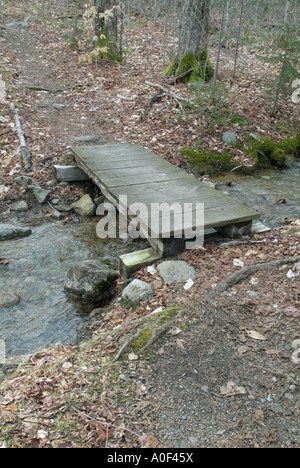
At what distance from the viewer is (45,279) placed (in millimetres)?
4434

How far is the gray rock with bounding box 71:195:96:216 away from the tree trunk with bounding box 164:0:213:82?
16.3ft

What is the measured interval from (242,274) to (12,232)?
3309 millimetres

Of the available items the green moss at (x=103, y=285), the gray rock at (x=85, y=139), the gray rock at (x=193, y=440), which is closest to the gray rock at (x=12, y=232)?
the green moss at (x=103, y=285)

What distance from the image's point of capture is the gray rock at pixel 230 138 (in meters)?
7.53

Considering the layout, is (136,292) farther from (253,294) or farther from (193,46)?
(193,46)

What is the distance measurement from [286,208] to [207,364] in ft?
12.3

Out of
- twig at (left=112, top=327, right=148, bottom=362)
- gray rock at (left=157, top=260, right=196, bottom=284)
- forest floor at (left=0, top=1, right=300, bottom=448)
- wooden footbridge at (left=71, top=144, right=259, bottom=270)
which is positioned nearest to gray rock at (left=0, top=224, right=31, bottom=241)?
forest floor at (left=0, top=1, right=300, bottom=448)

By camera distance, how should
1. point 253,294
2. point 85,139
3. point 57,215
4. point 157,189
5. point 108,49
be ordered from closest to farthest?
point 253,294
point 157,189
point 57,215
point 85,139
point 108,49

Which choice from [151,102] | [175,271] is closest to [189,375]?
[175,271]

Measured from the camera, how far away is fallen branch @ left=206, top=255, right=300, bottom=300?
3.35 m

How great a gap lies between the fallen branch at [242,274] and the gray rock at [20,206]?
3.66 meters

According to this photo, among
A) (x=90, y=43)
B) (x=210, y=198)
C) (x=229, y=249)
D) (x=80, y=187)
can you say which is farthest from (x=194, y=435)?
(x=90, y=43)

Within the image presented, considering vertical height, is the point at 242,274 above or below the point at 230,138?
below

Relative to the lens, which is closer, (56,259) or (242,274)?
(242,274)
